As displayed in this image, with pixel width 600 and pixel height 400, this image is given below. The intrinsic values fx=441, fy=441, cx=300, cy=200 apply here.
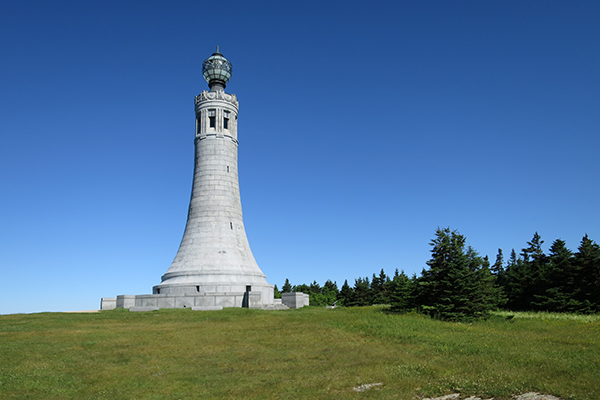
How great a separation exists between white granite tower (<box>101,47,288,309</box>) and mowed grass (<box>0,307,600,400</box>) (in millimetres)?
14500

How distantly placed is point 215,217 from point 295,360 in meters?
29.6

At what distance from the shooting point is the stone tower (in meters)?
39.7

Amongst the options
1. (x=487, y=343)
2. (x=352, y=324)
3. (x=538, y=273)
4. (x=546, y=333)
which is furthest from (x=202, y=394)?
(x=538, y=273)

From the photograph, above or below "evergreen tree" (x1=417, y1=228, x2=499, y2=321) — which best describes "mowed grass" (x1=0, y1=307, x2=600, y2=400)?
below

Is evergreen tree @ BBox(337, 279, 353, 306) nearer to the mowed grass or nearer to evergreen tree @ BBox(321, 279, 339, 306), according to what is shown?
evergreen tree @ BBox(321, 279, 339, 306)

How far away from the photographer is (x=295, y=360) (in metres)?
14.5

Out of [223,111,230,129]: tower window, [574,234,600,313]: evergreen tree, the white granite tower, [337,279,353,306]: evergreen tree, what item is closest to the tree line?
[574,234,600,313]: evergreen tree

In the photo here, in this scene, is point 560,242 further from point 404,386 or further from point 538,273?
point 404,386

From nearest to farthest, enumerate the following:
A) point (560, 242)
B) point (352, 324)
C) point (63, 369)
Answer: point (63, 369), point (352, 324), point (560, 242)

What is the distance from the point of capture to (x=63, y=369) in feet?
44.9

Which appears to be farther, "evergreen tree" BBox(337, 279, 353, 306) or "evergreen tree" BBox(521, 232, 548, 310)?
"evergreen tree" BBox(337, 279, 353, 306)

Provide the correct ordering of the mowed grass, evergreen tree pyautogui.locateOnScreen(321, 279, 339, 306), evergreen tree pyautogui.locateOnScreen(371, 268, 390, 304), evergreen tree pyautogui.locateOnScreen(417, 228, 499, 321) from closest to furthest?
the mowed grass, evergreen tree pyautogui.locateOnScreen(417, 228, 499, 321), evergreen tree pyautogui.locateOnScreen(371, 268, 390, 304), evergreen tree pyautogui.locateOnScreen(321, 279, 339, 306)

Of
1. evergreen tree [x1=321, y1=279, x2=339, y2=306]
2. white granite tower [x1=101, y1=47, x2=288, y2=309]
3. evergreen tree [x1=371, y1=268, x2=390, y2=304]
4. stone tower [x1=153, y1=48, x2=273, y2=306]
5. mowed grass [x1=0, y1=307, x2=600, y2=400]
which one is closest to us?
mowed grass [x1=0, y1=307, x2=600, y2=400]

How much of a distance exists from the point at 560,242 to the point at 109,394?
174 ft
